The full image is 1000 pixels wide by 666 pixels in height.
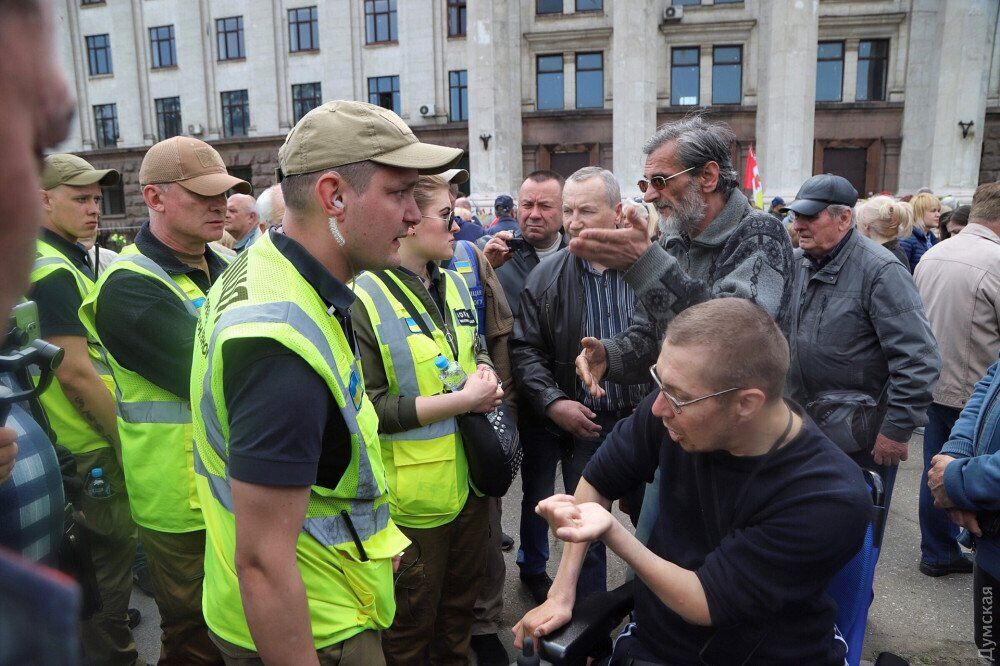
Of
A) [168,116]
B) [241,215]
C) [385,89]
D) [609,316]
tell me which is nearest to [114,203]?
[168,116]

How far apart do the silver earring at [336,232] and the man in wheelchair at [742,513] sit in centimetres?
88

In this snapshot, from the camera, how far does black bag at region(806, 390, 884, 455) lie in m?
3.12

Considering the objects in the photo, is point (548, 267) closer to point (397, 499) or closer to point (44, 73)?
point (397, 499)

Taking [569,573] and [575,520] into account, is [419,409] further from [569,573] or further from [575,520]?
[575,520]

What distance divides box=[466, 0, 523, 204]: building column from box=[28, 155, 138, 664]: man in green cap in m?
19.4

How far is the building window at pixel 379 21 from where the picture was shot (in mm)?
25672

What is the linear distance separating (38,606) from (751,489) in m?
1.68

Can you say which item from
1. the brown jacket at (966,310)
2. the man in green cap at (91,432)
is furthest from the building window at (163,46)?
the brown jacket at (966,310)

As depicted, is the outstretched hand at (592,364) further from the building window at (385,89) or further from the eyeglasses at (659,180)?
the building window at (385,89)

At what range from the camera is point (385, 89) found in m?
25.9

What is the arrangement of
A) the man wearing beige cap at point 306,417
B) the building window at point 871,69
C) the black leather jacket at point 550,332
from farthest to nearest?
the building window at point 871,69 < the black leather jacket at point 550,332 < the man wearing beige cap at point 306,417

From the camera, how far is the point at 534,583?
155 inches

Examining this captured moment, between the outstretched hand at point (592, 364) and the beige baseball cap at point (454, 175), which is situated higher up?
the beige baseball cap at point (454, 175)

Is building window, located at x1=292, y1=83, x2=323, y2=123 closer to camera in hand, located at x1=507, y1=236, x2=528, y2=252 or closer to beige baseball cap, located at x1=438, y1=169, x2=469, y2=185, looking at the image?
camera in hand, located at x1=507, y1=236, x2=528, y2=252
